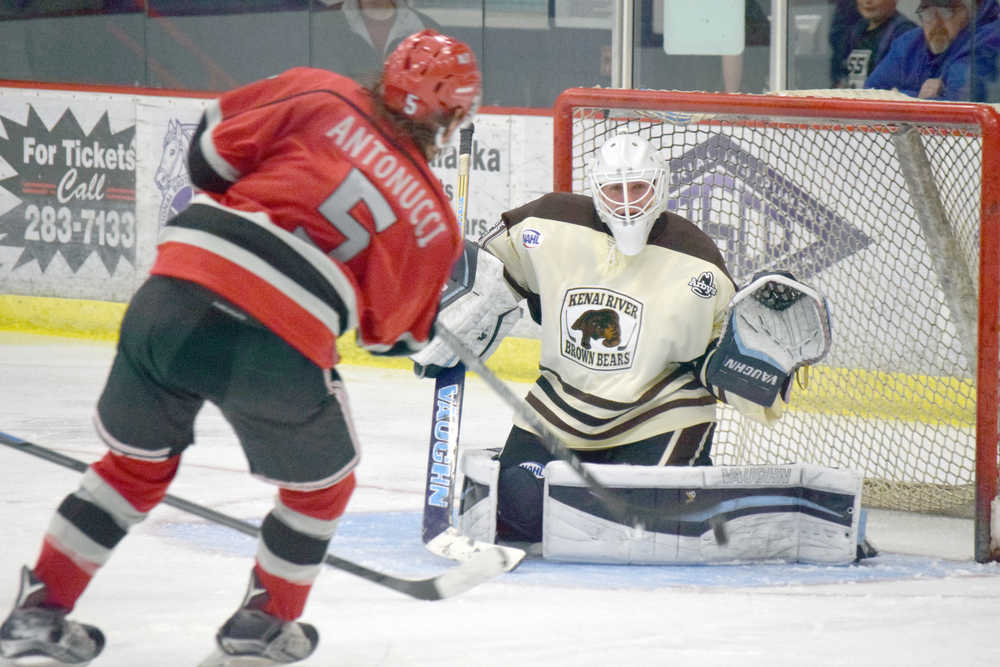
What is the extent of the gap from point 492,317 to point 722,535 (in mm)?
617

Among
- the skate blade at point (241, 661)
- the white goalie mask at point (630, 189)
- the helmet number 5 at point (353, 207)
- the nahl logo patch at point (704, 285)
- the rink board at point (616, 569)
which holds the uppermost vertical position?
the helmet number 5 at point (353, 207)

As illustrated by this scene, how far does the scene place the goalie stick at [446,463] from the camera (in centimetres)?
296

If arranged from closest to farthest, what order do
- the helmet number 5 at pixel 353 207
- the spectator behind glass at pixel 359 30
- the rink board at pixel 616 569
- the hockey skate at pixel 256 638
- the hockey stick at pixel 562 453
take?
the helmet number 5 at pixel 353 207 → the hockey skate at pixel 256 638 → the hockey stick at pixel 562 453 → the rink board at pixel 616 569 → the spectator behind glass at pixel 359 30

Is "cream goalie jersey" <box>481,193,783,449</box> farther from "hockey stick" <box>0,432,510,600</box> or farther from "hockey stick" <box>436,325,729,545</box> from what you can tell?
"hockey stick" <box>0,432,510,600</box>

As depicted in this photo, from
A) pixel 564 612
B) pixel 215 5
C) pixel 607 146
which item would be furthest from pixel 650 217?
pixel 215 5

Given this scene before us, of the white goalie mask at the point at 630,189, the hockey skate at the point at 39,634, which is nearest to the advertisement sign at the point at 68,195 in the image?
the white goalie mask at the point at 630,189

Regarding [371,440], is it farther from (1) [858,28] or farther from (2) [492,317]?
(1) [858,28]

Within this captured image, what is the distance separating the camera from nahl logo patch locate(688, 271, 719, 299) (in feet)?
9.80

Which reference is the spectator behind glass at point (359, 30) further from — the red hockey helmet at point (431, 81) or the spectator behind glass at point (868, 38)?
the red hockey helmet at point (431, 81)

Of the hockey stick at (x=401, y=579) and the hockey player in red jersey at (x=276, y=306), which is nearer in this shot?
the hockey player in red jersey at (x=276, y=306)

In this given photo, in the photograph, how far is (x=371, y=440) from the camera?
4164 mm

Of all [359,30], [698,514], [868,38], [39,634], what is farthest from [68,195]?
[39,634]

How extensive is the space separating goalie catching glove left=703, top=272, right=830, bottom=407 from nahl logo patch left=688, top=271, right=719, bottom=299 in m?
0.09

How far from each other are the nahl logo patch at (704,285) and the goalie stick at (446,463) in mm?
438
